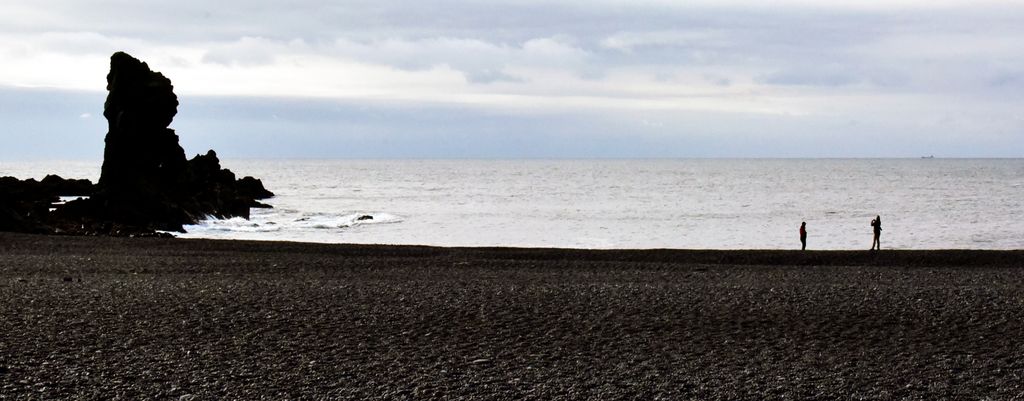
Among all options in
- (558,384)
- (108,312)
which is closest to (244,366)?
(558,384)

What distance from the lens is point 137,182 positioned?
154 feet

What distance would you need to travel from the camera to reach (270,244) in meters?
33.6

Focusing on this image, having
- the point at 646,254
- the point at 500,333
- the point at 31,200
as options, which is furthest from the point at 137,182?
the point at 500,333

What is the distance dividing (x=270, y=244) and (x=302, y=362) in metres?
22.2

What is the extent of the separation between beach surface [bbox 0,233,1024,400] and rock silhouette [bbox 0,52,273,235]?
19669 millimetres

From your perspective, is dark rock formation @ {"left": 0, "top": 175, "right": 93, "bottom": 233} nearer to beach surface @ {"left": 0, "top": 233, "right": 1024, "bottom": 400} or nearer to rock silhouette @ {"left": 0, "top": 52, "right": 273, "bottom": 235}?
rock silhouette @ {"left": 0, "top": 52, "right": 273, "bottom": 235}

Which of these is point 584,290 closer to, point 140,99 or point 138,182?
point 138,182

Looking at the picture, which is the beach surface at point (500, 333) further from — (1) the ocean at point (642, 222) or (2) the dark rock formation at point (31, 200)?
(1) the ocean at point (642, 222)

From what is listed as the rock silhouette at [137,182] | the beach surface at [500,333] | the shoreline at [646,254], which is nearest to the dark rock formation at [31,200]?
the rock silhouette at [137,182]

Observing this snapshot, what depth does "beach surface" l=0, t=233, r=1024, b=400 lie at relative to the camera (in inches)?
433

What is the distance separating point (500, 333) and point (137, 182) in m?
37.7

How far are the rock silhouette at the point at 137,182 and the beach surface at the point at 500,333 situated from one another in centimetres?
1967

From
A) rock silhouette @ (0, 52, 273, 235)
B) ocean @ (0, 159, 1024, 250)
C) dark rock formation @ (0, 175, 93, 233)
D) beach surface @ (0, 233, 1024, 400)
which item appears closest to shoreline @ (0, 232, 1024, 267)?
dark rock formation @ (0, 175, 93, 233)

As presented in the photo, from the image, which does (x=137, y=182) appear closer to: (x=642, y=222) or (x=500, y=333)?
(x=642, y=222)
